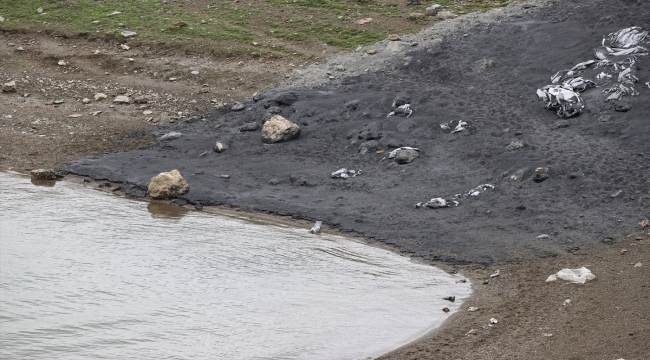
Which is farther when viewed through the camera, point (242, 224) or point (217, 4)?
point (217, 4)

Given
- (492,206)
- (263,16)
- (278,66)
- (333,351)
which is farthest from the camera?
(263,16)

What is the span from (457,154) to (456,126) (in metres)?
0.90

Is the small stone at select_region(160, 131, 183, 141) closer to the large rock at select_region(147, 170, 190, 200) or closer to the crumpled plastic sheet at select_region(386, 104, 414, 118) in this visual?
the large rock at select_region(147, 170, 190, 200)

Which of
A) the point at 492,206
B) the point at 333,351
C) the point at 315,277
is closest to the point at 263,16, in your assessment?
the point at 492,206

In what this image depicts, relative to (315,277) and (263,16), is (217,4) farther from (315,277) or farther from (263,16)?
(315,277)

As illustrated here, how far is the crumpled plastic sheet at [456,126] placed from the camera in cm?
1470

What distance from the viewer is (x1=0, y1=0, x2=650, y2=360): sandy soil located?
9.30 m

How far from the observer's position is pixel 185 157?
15133 mm

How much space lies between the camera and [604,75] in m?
15.1

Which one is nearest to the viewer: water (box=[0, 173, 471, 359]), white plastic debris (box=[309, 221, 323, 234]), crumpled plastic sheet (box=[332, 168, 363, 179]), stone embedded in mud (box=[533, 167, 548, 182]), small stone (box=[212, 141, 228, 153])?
water (box=[0, 173, 471, 359])

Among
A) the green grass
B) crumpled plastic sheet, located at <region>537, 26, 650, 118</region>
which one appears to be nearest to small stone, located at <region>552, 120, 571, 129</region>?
crumpled plastic sheet, located at <region>537, 26, 650, 118</region>

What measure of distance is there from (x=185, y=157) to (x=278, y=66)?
4.48 m

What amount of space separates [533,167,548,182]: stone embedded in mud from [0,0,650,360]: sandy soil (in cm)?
8

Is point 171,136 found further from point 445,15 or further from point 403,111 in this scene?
point 445,15
